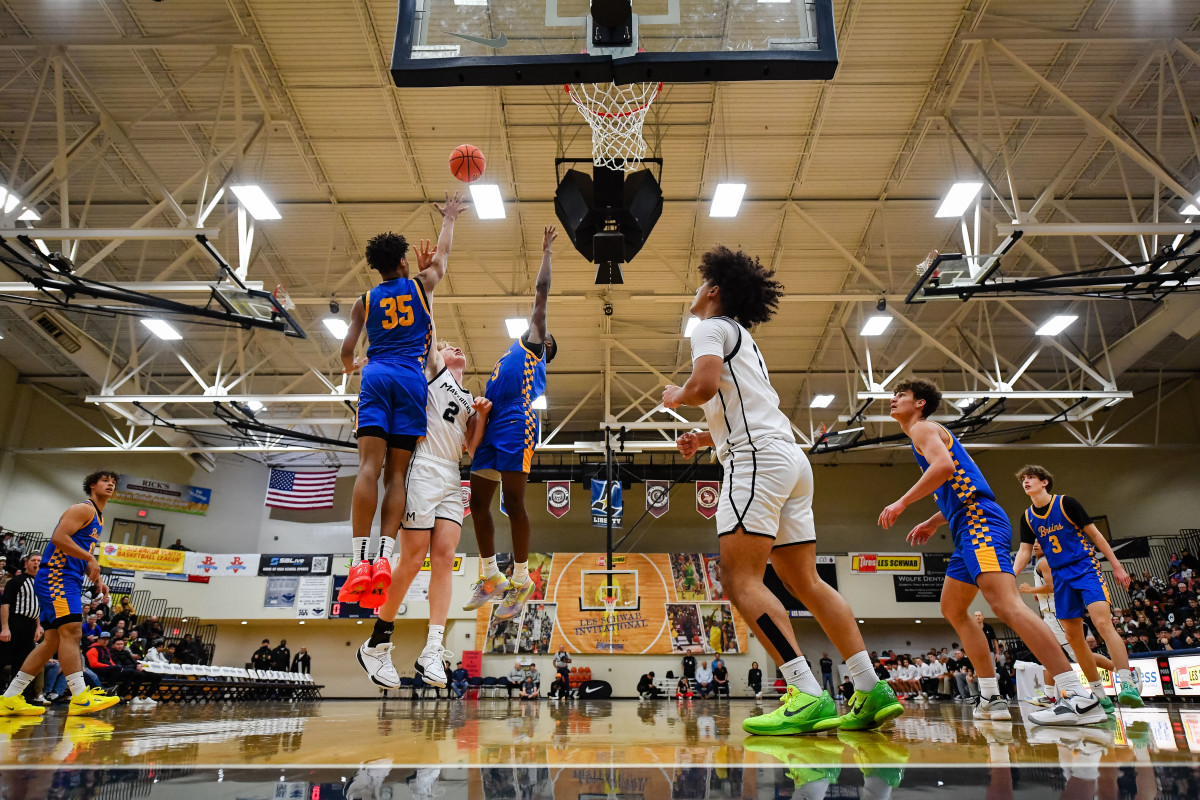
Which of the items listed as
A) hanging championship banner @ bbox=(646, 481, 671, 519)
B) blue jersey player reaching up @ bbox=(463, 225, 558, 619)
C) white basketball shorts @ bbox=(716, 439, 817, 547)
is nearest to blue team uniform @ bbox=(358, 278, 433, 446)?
blue jersey player reaching up @ bbox=(463, 225, 558, 619)

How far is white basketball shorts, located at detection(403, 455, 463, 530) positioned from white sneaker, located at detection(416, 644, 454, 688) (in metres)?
0.62

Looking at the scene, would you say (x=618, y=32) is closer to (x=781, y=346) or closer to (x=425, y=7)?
(x=425, y=7)

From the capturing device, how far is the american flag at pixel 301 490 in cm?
2119

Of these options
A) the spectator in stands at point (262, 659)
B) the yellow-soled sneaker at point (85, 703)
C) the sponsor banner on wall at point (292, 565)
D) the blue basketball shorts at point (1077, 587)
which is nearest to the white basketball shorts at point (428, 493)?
the yellow-soled sneaker at point (85, 703)

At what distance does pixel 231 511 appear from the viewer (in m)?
24.5

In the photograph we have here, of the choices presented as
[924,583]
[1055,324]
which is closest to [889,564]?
[924,583]

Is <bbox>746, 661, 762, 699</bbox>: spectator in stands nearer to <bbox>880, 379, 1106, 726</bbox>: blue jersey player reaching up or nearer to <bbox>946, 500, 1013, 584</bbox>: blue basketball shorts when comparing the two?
<bbox>880, 379, 1106, 726</bbox>: blue jersey player reaching up

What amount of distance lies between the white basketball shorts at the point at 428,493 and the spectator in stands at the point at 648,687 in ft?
55.4

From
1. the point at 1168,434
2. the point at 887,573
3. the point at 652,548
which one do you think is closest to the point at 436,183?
the point at 652,548

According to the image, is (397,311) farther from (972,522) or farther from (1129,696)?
(1129,696)

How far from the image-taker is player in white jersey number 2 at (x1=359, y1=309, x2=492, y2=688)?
3660mm

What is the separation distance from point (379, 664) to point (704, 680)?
18362mm

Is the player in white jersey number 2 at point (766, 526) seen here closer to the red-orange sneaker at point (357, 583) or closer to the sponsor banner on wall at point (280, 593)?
the red-orange sneaker at point (357, 583)

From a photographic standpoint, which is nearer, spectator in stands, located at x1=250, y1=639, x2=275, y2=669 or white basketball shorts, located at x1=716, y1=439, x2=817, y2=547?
white basketball shorts, located at x1=716, y1=439, x2=817, y2=547
